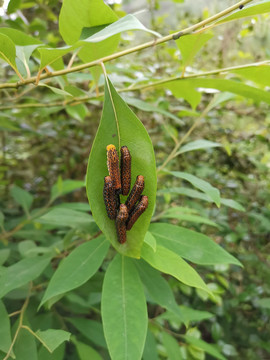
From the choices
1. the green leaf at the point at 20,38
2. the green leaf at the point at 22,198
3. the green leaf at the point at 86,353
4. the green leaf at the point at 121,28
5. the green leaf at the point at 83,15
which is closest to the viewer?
the green leaf at the point at 121,28

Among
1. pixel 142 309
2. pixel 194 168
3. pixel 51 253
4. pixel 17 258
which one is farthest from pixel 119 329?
pixel 194 168

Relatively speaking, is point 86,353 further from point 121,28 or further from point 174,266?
point 121,28

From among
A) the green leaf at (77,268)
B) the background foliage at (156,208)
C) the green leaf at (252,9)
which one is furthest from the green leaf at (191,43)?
the green leaf at (77,268)

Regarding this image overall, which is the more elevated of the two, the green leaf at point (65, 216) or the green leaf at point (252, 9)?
the green leaf at point (252, 9)

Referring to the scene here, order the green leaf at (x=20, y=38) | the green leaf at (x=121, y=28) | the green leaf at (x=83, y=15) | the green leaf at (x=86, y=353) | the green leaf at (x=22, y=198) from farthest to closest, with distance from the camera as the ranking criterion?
the green leaf at (x=22, y=198) → the green leaf at (x=86, y=353) → the green leaf at (x=20, y=38) → the green leaf at (x=83, y=15) → the green leaf at (x=121, y=28)

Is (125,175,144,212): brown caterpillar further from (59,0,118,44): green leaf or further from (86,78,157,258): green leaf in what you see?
(59,0,118,44): green leaf

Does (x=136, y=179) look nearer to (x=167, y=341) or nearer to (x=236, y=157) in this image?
(x=167, y=341)

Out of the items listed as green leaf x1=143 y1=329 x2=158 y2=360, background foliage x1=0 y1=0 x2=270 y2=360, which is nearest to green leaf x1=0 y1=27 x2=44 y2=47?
background foliage x1=0 y1=0 x2=270 y2=360

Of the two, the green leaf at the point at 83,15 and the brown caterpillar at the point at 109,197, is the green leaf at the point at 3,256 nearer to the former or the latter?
the brown caterpillar at the point at 109,197
